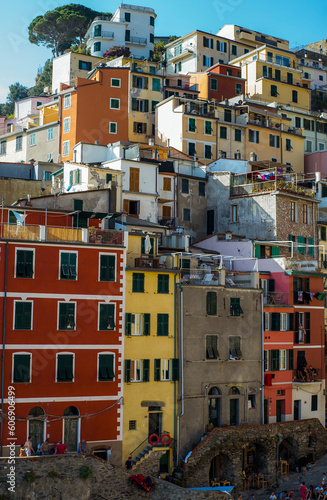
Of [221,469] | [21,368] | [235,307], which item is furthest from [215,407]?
[21,368]

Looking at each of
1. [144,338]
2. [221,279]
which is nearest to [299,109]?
[221,279]

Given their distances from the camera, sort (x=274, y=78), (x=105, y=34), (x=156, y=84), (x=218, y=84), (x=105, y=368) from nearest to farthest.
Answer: (x=105, y=368) < (x=156, y=84) < (x=218, y=84) < (x=274, y=78) < (x=105, y=34)

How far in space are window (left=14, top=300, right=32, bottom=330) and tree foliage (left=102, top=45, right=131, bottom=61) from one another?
62995mm

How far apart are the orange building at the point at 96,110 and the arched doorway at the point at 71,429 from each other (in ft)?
112

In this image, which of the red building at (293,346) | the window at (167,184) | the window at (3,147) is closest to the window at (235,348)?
the red building at (293,346)

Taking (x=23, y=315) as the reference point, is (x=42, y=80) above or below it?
above

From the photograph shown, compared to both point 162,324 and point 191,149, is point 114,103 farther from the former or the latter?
point 162,324

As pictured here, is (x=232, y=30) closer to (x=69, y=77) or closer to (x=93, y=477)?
(x=69, y=77)

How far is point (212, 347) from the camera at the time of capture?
4875 cm

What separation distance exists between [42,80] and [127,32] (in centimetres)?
2791

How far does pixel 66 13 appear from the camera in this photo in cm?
12012

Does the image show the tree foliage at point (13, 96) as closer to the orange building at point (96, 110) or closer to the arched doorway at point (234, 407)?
the orange building at point (96, 110)

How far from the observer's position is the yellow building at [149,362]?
148 feet

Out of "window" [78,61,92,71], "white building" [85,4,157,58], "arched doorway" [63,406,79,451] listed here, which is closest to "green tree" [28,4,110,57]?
"white building" [85,4,157,58]
